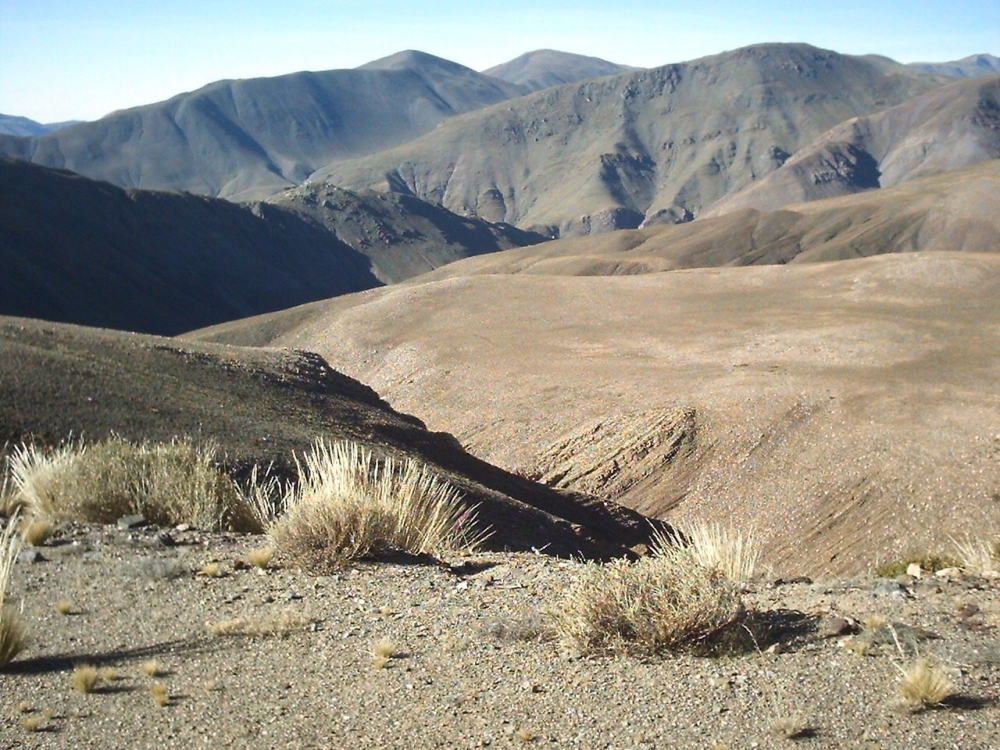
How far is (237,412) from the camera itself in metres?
17.3

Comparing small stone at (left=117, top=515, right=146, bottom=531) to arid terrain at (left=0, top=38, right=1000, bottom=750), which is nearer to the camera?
arid terrain at (left=0, top=38, right=1000, bottom=750)

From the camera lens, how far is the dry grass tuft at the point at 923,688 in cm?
503

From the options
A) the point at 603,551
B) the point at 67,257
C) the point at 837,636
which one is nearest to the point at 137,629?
the point at 837,636

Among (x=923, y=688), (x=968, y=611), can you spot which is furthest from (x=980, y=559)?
(x=923, y=688)

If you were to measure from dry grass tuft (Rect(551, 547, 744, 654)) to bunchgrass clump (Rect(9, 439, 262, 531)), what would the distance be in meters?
4.37

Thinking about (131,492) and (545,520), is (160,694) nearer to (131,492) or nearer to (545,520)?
(131,492)

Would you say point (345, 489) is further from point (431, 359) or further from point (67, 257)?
point (67, 257)

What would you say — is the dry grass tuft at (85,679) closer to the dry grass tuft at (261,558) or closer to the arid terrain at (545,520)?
the arid terrain at (545,520)

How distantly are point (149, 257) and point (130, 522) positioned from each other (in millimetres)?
95074

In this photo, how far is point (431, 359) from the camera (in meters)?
40.3

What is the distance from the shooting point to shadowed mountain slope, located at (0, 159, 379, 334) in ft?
262

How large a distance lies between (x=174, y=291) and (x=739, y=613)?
90.6 meters

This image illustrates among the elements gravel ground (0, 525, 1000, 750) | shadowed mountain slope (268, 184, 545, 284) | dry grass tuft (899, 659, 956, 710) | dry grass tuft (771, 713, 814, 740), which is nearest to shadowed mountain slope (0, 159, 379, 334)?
shadowed mountain slope (268, 184, 545, 284)

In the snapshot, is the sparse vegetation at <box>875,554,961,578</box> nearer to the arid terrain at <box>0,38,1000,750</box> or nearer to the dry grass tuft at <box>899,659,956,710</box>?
the arid terrain at <box>0,38,1000,750</box>
